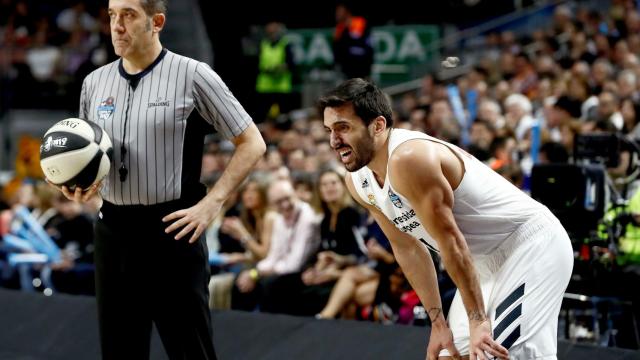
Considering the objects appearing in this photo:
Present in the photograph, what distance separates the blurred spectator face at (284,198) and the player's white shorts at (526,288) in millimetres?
4081

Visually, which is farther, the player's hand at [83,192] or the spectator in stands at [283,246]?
the spectator in stands at [283,246]

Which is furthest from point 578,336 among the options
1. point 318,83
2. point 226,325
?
point 318,83

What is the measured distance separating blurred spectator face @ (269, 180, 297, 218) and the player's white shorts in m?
4.08

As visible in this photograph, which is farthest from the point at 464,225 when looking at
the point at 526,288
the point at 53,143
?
the point at 53,143

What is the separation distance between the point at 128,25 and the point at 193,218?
2.82 feet

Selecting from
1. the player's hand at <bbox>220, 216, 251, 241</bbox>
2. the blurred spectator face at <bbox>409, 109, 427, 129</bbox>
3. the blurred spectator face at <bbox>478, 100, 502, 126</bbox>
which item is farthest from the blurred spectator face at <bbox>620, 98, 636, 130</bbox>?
the player's hand at <bbox>220, 216, 251, 241</bbox>

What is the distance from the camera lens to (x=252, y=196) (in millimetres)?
8414

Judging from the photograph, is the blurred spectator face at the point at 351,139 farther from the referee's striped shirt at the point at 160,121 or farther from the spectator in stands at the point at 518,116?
the spectator in stands at the point at 518,116

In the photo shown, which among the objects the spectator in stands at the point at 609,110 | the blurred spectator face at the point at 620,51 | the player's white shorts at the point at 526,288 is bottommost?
the player's white shorts at the point at 526,288

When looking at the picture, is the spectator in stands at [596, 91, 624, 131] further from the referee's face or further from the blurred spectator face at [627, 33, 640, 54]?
the referee's face

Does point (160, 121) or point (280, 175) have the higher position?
point (160, 121)

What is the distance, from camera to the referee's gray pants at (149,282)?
13.1 ft

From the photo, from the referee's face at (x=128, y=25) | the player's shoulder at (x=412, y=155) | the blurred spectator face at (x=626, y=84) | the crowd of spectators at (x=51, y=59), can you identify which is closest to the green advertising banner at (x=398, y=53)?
the crowd of spectators at (x=51, y=59)

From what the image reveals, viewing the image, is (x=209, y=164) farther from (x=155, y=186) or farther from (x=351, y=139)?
(x=351, y=139)
